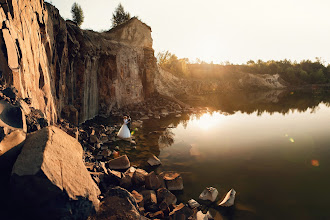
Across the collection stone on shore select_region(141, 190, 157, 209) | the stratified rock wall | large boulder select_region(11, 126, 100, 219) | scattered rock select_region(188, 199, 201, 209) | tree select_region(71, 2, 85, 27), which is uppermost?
tree select_region(71, 2, 85, 27)

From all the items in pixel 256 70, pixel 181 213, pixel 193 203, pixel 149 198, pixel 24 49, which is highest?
pixel 256 70

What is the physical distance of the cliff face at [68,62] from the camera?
5410mm

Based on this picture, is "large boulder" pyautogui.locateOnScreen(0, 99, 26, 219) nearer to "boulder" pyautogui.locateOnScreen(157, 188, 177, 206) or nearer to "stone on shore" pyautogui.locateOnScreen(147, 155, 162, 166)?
"boulder" pyautogui.locateOnScreen(157, 188, 177, 206)

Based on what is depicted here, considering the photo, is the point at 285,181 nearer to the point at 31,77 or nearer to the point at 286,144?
the point at 286,144

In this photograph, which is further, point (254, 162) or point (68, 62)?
point (68, 62)

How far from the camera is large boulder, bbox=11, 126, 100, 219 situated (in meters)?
3.01

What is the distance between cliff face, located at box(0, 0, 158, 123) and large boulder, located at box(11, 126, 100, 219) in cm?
222

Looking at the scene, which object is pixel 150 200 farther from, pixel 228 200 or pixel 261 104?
pixel 261 104

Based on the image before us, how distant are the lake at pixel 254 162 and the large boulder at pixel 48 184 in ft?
11.5

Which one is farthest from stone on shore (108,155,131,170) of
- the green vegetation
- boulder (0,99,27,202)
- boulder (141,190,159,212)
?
the green vegetation

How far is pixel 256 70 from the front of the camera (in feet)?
233

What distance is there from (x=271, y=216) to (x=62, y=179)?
5401 mm

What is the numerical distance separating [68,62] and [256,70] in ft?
237

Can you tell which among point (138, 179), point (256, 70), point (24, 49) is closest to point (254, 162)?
point (138, 179)
